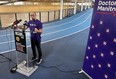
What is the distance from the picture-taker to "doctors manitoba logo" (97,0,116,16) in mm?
3014

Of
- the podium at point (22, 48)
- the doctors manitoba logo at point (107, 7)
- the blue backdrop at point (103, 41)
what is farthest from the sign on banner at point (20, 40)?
the doctors manitoba logo at point (107, 7)

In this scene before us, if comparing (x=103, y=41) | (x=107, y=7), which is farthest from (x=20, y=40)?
(x=107, y=7)

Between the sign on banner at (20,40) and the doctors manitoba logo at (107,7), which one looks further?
the sign on banner at (20,40)

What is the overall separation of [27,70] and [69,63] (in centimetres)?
159

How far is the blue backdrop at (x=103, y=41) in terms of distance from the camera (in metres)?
3.09

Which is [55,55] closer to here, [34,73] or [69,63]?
[69,63]

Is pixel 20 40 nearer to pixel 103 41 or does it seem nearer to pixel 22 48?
pixel 22 48

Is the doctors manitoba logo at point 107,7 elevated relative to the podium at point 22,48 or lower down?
elevated

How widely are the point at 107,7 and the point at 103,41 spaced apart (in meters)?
0.84

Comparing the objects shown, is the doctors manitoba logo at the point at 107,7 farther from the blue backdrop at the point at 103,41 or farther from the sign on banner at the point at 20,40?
the sign on banner at the point at 20,40

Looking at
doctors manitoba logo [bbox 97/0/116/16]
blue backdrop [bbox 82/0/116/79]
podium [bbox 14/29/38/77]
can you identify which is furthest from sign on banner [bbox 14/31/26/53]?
doctors manitoba logo [bbox 97/0/116/16]

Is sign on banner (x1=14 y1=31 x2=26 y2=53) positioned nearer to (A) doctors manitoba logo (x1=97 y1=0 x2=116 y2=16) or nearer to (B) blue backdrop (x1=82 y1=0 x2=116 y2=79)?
(B) blue backdrop (x1=82 y1=0 x2=116 y2=79)

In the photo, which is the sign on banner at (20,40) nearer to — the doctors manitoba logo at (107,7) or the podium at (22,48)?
the podium at (22,48)

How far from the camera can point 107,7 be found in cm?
315
